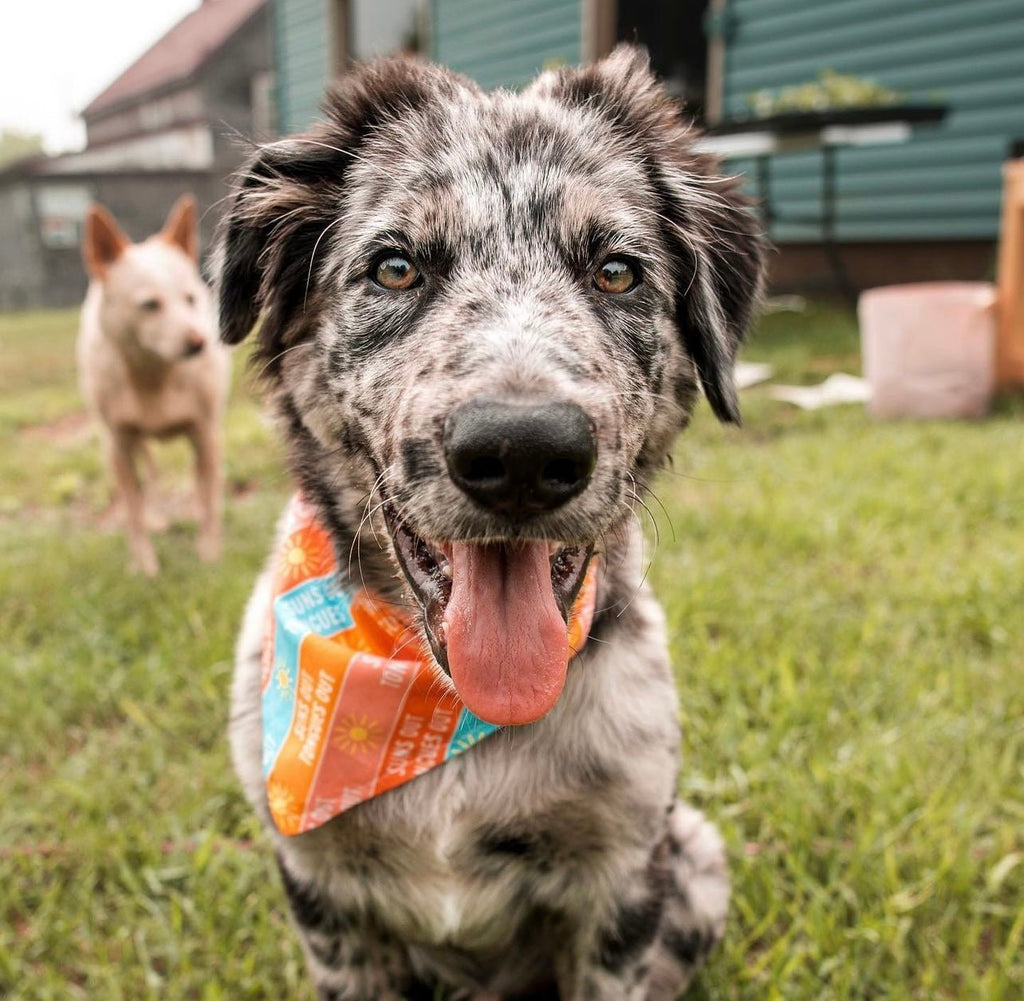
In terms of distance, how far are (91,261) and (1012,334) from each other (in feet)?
18.6

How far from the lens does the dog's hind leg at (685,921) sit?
91.8 inches

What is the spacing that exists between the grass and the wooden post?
55.6 inches

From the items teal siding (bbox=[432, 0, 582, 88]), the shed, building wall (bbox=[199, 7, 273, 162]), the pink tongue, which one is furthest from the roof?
the pink tongue

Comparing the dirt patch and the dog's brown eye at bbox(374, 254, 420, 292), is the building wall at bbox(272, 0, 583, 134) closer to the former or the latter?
the dirt patch

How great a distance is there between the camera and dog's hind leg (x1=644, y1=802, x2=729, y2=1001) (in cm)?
233

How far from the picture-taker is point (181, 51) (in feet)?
122

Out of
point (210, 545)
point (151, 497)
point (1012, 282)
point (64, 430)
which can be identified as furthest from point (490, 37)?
point (210, 545)

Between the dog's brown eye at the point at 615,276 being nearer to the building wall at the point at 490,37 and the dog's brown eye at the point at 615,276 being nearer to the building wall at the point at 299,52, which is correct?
the building wall at the point at 490,37

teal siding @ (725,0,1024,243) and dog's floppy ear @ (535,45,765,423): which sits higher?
teal siding @ (725,0,1024,243)

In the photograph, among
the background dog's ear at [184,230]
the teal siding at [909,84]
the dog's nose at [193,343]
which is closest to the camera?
the dog's nose at [193,343]

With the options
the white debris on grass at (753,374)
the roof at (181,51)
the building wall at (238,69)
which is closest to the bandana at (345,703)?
the white debris on grass at (753,374)

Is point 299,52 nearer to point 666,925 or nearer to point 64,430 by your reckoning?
point 64,430

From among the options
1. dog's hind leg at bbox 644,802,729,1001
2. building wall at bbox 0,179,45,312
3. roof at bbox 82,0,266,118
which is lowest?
dog's hind leg at bbox 644,802,729,1001

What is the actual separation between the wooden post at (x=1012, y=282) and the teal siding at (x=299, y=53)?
13.8 meters
